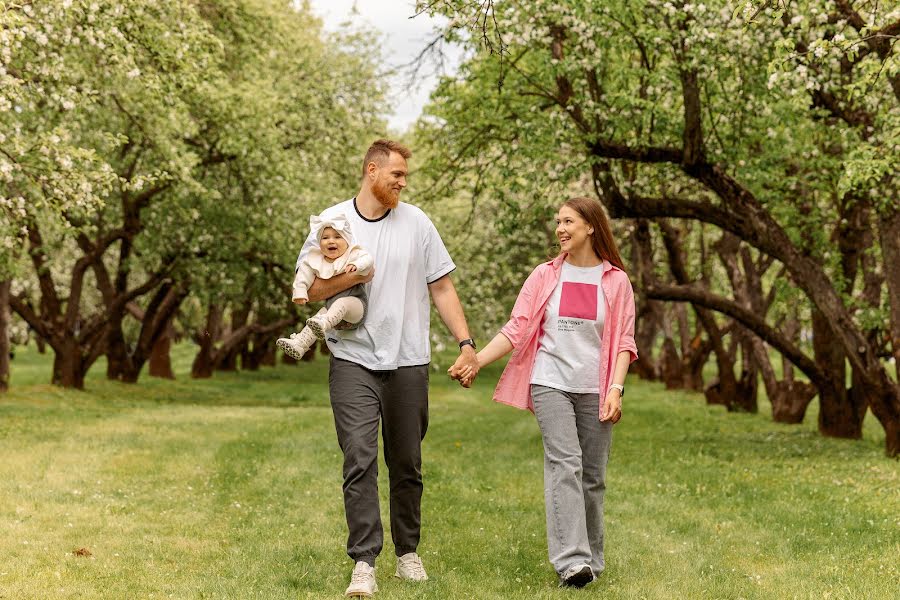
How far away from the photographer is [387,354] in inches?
234

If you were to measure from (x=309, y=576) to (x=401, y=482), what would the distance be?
0.82 metres

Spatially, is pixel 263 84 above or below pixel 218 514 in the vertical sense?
above

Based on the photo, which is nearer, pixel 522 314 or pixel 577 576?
pixel 577 576

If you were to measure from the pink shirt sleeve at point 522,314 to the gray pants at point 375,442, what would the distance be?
24.2 inches

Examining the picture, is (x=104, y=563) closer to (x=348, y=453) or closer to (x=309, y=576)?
(x=309, y=576)

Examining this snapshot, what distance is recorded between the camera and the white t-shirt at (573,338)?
624 centimetres

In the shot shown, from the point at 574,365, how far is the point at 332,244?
1652mm

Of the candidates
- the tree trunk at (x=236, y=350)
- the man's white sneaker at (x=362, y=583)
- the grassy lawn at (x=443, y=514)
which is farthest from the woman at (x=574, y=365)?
the tree trunk at (x=236, y=350)

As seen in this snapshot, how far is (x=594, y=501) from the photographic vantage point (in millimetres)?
6344

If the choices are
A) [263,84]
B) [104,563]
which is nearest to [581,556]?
[104,563]

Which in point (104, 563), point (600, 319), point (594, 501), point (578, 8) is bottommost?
point (104, 563)

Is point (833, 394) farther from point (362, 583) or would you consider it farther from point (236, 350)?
point (236, 350)

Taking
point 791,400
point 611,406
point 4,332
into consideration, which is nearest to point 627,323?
point 611,406

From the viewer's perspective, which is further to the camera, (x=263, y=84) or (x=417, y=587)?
(x=263, y=84)
